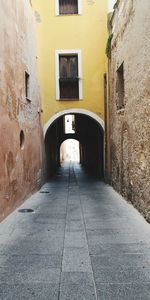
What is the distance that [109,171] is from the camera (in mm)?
13734

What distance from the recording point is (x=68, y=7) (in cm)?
1479

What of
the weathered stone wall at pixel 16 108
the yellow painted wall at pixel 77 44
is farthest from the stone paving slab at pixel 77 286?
the yellow painted wall at pixel 77 44

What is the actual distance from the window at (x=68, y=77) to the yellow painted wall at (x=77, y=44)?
0.22 m

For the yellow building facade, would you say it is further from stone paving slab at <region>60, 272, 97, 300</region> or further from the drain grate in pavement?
stone paving slab at <region>60, 272, 97, 300</region>

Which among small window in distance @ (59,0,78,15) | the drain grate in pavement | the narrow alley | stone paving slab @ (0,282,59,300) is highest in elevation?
small window in distance @ (59,0,78,15)

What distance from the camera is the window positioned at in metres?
14.6

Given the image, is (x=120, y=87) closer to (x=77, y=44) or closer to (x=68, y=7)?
(x=77, y=44)

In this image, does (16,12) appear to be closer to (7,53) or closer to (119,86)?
(7,53)

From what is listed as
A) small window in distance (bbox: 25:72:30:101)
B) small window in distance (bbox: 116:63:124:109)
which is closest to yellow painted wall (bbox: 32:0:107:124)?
small window in distance (bbox: 25:72:30:101)

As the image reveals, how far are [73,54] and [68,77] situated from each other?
1.05 meters

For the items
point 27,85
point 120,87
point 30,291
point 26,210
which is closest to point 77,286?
point 30,291

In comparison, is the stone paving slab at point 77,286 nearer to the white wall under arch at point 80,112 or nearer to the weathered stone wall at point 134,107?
the weathered stone wall at point 134,107

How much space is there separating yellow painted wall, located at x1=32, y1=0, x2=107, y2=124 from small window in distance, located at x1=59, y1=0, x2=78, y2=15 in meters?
0.31

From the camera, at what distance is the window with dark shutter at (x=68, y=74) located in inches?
579
